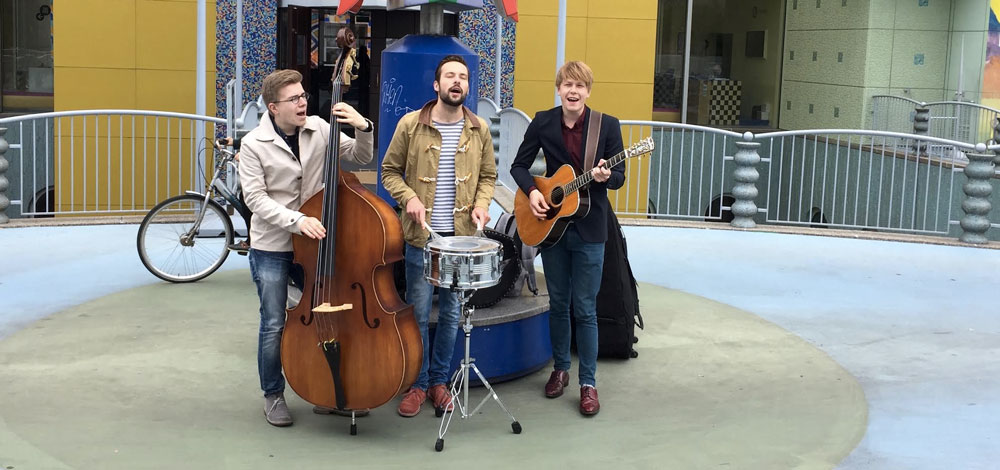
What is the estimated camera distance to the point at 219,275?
9141 mm

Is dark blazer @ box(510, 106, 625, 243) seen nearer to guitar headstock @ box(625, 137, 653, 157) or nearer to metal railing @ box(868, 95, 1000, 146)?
guitar headstock @ box(625, 137, 653, 157)

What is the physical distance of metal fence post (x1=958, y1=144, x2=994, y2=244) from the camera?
38.4 feet

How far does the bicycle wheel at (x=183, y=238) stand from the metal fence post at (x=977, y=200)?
7.39 m

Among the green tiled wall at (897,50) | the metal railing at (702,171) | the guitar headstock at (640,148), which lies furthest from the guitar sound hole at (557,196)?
the green tiled wall at (897,50)

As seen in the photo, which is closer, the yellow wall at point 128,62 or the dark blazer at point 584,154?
the dark blazer at point 584,154

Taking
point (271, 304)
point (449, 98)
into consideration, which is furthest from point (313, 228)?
point (449, 98)

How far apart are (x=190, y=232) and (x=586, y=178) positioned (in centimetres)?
406

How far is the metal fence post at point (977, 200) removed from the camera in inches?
460

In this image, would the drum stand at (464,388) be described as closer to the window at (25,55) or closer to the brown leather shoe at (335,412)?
the brown leather shoe at (335,412)

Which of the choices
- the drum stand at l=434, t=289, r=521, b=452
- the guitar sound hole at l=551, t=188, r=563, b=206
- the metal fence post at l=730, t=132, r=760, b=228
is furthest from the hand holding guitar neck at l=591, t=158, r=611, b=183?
the metal fence post at l=730, t=132, r=760, b=228

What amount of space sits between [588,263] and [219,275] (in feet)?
13.7

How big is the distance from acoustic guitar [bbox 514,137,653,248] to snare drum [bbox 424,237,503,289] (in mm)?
658

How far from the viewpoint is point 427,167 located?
18.7 ft

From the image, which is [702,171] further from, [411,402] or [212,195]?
[411,402]
